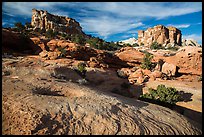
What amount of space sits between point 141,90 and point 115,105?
1215cm

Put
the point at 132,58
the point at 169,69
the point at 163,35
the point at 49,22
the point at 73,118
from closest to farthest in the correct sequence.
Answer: the point at 73,118
the point at 169,69
the point at 132,58
the point at 49,22
the point at 163,35

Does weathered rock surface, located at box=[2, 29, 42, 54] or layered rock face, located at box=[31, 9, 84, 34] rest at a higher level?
layered rock face, located at box=[31, 9, 84, 34]

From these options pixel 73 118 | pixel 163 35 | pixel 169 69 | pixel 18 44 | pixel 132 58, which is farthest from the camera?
pixel 163 35

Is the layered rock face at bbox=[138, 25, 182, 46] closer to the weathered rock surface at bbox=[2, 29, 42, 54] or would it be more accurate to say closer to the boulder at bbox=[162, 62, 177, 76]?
the boulder at bbox=[162, 62, 177, 76]

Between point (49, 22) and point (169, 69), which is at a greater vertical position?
point (49, 22)

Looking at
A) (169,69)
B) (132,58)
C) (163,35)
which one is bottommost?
(169,69)

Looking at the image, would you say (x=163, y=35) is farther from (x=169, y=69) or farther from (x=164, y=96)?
(x=164, y=96)

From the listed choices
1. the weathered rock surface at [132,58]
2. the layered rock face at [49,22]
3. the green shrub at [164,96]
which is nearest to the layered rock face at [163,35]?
the layered rock face at [49,22]

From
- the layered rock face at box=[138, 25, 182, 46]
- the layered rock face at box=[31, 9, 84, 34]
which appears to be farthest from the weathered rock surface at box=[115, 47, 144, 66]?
the layered rock face at box=[138, 25, 182, 46]

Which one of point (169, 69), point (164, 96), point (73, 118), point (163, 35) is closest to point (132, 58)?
point (169, 69)

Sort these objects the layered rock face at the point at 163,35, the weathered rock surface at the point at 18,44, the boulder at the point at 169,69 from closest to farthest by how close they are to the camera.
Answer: the boulder at the point at 169,69
the weathered rock surface at the point at 18,44
the layered rock face at the point at 163,35

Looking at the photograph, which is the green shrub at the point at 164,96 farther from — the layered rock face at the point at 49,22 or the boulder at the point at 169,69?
the layered rock face at the point at 49,22

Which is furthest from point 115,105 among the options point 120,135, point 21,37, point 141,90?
point 21,37

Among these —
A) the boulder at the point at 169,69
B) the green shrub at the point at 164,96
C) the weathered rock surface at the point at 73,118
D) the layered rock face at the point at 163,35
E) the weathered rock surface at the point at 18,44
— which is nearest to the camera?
the weathered rock surface at the point at 73,118
